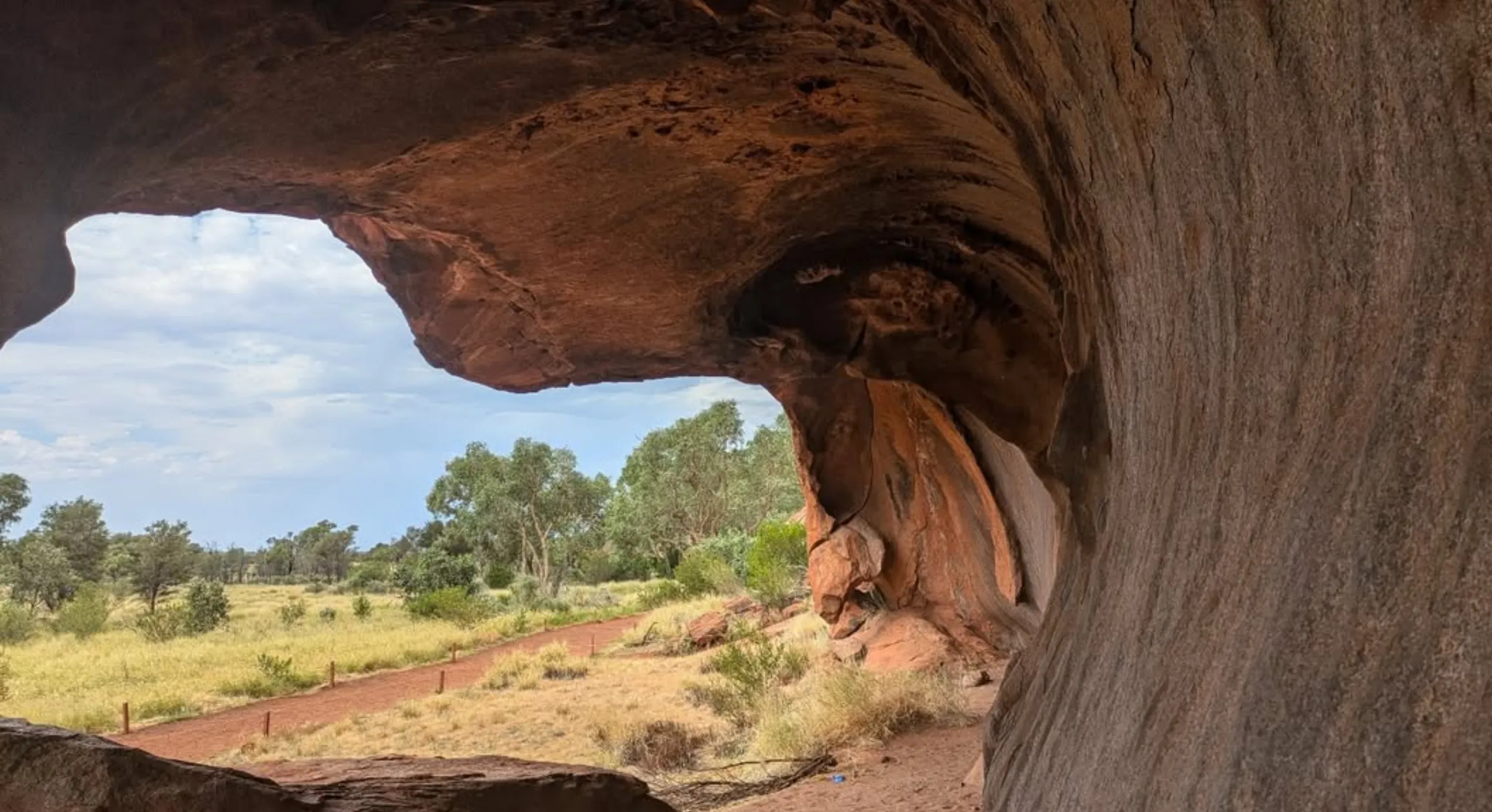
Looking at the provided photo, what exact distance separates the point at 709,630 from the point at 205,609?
1841cm

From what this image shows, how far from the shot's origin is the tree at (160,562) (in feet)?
134

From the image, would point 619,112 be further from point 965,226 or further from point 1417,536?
point 1417,536

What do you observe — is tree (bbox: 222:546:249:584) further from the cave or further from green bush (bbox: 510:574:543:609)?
the cave

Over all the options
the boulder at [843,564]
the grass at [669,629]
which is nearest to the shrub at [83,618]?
the grass at [669,629]

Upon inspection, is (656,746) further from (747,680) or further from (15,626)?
(15,626)

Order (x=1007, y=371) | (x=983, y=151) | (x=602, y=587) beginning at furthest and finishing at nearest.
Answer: (x=602, y=587), (x=1007, y=371), (x=983, y=151)

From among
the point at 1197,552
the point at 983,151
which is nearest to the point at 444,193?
the point at 983,151

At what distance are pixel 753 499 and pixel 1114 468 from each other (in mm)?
39465

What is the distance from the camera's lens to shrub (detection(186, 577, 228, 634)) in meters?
30.1

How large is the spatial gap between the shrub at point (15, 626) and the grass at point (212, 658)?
487 millimetres

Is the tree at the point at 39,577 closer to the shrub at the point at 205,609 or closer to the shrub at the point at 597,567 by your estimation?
the shrub at the point at 205,609

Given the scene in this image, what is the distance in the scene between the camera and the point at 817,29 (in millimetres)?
4270

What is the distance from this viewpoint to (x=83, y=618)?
28391mm

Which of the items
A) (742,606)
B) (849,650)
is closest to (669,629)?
(742,606)
